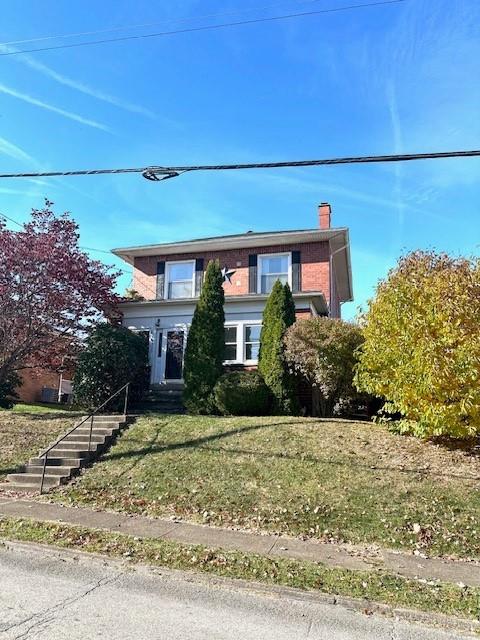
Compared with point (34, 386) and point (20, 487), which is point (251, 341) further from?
point (34, 386)

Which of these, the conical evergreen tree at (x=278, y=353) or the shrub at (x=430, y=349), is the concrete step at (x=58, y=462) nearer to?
the conical evergreen tree at (x=278, y=353)

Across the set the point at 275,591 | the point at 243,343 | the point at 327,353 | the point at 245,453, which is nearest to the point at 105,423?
the point at 245,453

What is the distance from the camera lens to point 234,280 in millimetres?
21234

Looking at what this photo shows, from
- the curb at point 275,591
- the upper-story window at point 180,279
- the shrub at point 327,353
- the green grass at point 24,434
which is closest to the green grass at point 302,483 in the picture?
the shrub at point 327,353

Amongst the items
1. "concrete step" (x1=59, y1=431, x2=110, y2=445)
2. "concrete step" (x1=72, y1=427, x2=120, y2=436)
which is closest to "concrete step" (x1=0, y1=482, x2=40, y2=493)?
"concrete step" (x1=59, y1=431, x2=110, y2=445)

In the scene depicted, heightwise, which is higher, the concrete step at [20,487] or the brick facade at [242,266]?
the brick facade at [242,266]

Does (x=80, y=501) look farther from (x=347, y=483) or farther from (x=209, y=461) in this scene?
→ (x=347, y=483)

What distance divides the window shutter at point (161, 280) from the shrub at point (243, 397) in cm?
→ 797

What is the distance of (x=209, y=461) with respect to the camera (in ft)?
34.7

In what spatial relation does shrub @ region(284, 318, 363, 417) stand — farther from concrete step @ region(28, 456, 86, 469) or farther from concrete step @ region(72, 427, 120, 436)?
concrete step @ region(28, 456, 86, 469)

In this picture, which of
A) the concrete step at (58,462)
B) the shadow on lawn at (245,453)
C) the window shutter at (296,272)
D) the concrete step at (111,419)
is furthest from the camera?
the window shutter at (296,272)

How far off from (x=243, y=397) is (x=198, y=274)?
8273 millimetres

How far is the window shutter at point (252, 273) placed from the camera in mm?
20703

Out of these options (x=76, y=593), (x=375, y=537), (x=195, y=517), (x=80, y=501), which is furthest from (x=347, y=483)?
(x=76, y=593)
